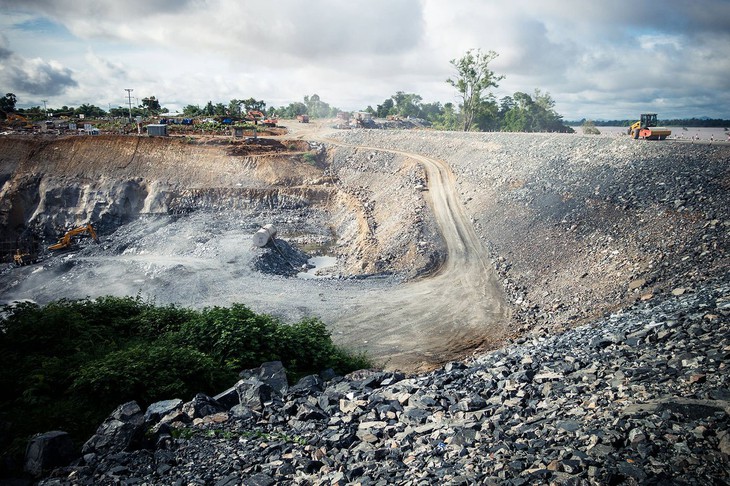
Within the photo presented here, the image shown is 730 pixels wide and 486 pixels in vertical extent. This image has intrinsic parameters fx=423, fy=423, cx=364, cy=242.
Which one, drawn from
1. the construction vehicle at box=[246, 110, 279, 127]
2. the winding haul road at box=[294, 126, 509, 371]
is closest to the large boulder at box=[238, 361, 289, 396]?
the winding haul road at box=[294, 126, 509, 371]

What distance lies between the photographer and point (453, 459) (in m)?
5.77

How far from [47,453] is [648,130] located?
30.3 meters

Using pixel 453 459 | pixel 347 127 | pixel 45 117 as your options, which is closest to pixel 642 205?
pixel 453 459

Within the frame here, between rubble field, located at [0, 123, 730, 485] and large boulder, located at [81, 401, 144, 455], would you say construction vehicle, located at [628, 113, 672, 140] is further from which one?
large boulder, located at [81, 401, 144, 455]

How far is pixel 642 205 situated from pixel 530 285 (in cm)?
585

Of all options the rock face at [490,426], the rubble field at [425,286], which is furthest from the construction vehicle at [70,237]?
the rock face at [490,426]

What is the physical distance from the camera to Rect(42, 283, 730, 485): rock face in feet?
17.1

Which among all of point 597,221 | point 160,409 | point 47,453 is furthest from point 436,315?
point 47,453

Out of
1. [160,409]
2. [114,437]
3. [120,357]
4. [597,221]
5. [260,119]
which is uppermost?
[260,119]

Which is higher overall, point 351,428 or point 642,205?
point 642,205

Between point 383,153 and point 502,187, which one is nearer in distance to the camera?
point 502,187

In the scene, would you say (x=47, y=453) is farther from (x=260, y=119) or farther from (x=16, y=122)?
(x=260, y=119)

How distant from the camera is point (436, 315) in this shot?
15828 millimetres

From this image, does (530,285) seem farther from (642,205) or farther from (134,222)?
(134,222)
